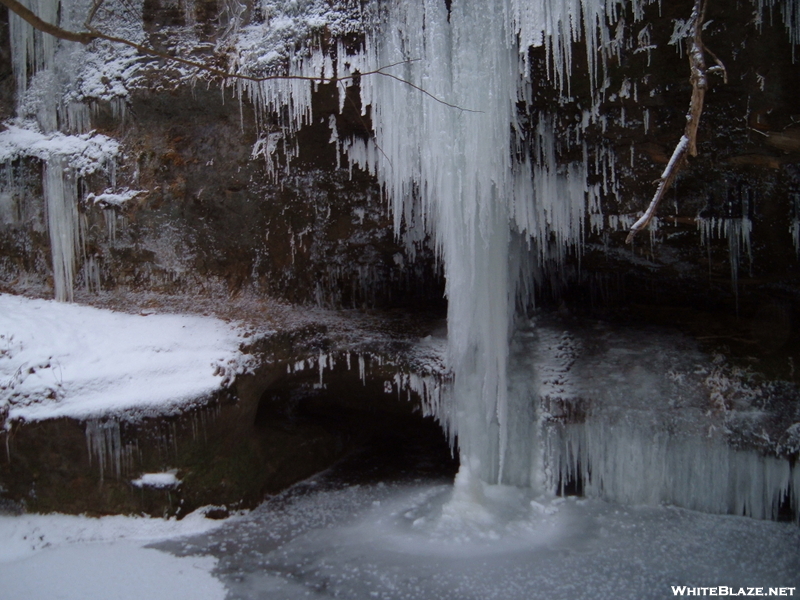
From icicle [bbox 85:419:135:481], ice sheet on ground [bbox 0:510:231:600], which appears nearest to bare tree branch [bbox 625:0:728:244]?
ice sheet on ground [bbox 0:510:231:600]

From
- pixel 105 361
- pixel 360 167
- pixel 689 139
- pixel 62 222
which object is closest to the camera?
pixel 689 139

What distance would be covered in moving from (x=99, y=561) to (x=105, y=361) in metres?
1.78

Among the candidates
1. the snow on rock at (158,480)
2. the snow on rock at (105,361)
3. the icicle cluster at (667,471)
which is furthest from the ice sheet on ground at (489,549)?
the snow on rock at (105,361)

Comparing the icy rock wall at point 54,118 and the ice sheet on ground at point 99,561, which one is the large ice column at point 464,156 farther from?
the icy rock wall at point 54,118

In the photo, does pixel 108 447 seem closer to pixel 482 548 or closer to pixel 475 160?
Answer: pixel 482 548

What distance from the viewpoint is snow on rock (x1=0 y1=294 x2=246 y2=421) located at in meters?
5.26

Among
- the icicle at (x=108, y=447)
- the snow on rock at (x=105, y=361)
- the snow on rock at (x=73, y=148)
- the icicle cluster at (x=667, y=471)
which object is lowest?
the icicle cluster at (x=667, y=471)

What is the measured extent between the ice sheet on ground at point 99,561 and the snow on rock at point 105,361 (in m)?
0.92

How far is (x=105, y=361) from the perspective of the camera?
5.61 metres

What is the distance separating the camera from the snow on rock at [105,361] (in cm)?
526

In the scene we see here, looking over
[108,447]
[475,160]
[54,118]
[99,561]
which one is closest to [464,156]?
[475,160]

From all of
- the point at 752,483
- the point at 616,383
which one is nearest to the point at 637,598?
the point at 752,483

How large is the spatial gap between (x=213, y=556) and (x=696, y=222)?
202 inches

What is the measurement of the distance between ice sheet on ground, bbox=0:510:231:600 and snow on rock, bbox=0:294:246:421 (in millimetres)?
924
